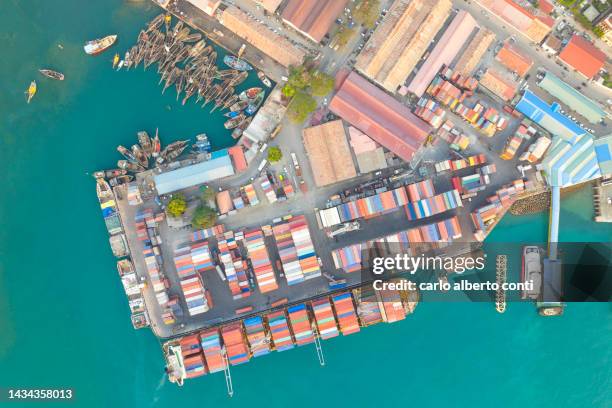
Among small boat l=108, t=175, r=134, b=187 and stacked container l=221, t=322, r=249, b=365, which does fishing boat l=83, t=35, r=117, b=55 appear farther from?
stacked container l=221, t=322, r=249, b=365

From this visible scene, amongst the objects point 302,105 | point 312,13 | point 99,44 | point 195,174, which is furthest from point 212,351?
point 312,13

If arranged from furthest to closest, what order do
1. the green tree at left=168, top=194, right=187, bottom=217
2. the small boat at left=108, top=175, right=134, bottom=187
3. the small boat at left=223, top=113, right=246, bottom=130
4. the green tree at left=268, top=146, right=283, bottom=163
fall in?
the small boat at left=223, top=113, right=246, bottom=130
the small boat at left=108, top=175, right=134, bottom=187
the green tree at left=268, top=146, right=283, bottom=163
the green tree at left=168, top=194, right=187, bottom=217

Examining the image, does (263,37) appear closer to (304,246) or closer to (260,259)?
(304,246)

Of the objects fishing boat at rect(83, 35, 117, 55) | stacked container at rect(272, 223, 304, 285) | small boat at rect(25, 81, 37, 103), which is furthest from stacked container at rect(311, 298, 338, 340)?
small boat at rect(25, 81, 37, 103)

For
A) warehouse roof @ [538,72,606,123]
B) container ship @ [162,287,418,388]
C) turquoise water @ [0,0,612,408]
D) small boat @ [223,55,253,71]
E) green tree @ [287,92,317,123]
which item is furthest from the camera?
turquoise water @ [0,0,612,408]

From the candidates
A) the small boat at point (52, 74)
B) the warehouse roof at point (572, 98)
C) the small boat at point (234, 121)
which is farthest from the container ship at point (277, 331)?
the small boat at point (52, 74)
